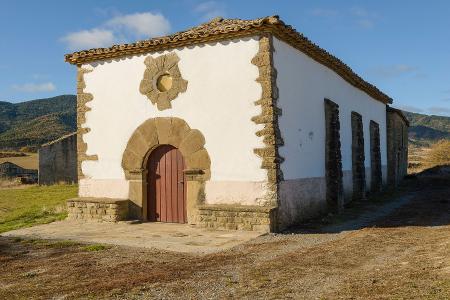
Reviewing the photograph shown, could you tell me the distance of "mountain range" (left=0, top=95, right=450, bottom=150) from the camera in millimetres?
59581

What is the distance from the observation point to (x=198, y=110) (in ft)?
A: 33.3

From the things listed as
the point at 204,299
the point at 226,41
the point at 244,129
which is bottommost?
the point at 204,299

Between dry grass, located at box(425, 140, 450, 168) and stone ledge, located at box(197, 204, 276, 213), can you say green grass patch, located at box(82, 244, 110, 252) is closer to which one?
stone ledge, located at box(197, 204, 276, 213)

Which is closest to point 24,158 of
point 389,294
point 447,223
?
point 447,223

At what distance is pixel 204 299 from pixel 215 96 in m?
5.93

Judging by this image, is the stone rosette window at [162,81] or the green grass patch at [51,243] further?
the stone rosette window at [162,81]

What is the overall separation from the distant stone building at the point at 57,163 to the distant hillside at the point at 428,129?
264 ft

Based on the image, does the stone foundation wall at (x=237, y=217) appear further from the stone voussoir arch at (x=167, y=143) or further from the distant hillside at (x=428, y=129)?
the distant hillside at (x=428, y=129)

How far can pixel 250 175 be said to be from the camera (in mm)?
9461

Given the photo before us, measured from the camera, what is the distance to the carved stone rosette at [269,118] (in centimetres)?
921

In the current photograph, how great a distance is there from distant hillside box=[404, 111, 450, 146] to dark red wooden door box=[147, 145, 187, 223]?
8848cm

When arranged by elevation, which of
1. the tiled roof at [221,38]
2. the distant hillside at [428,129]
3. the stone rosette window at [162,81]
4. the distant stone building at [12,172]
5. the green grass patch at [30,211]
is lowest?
the green grass patch at [30,211]

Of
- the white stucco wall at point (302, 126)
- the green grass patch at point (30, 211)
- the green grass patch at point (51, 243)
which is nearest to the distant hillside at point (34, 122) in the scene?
the green grass patch at point (30, 211)

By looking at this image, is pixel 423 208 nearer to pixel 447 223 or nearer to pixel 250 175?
pixel 447 223
